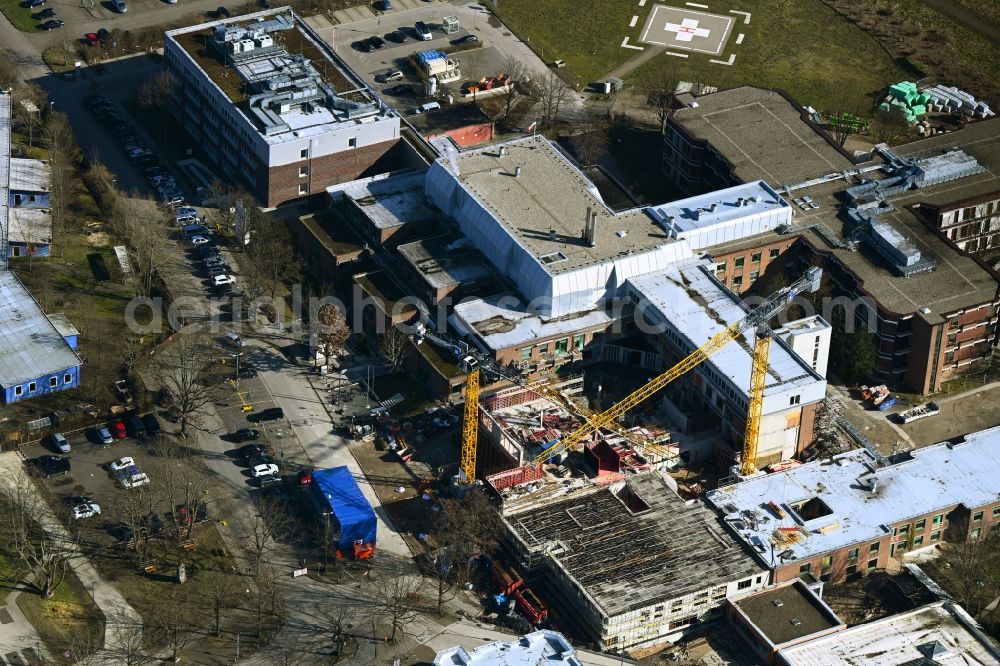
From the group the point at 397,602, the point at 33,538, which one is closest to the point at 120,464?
the point at 33,538

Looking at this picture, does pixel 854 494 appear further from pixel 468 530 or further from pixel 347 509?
pixel 347 509

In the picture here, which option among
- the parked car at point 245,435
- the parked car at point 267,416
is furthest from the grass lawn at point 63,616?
the parked car at point 267,416

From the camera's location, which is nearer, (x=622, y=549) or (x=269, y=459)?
(x=622, y=549)

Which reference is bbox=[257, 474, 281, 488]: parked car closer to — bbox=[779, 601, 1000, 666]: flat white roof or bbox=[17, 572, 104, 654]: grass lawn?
bbox=[17, 572, 104, 654]: grass lawn

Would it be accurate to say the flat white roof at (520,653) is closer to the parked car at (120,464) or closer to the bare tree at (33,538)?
the bare tree at (33,538)

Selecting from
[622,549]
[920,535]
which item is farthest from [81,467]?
[920,535]

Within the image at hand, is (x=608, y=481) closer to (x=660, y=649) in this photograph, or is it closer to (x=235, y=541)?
(x=660, y=649)
